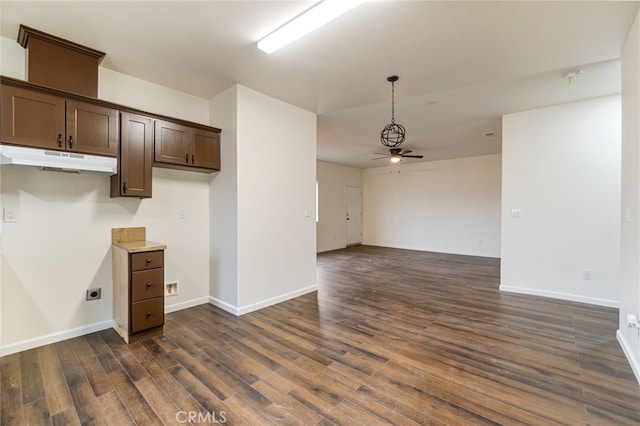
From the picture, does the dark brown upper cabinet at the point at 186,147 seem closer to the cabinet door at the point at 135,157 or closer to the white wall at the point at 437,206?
the cabinet door at the point at 135,157

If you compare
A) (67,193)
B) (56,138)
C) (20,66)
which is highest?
(20,66)

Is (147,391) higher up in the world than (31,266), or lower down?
lower down

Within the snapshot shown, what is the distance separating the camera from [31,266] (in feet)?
8.42

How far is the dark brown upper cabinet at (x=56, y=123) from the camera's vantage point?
222 cm

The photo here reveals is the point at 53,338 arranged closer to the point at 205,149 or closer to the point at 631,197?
the point at 205,149

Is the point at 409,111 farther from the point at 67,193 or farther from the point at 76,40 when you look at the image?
the point at 67,193

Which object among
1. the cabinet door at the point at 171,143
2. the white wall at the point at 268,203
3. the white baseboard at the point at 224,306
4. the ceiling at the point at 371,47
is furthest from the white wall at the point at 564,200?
the cabinet door at the point at 171,143

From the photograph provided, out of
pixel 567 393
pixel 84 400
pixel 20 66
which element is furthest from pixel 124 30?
pixel 567 393

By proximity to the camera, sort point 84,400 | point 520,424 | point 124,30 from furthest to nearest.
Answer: point 124,30 → point 84,400 → point 520,424

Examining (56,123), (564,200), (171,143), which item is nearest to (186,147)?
(171,143)

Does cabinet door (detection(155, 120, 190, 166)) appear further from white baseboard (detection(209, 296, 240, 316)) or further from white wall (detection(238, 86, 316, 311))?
white baseboard (detection(209, 296, 240, 316))

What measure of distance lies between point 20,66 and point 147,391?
3021 mm

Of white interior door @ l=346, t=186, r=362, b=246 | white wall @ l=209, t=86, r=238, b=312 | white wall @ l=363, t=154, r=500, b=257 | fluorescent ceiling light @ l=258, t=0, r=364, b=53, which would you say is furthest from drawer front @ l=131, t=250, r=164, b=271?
white wall @ l=363, t=154, r=500, b=257

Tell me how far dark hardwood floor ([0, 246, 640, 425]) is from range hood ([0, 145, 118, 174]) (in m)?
1.63
